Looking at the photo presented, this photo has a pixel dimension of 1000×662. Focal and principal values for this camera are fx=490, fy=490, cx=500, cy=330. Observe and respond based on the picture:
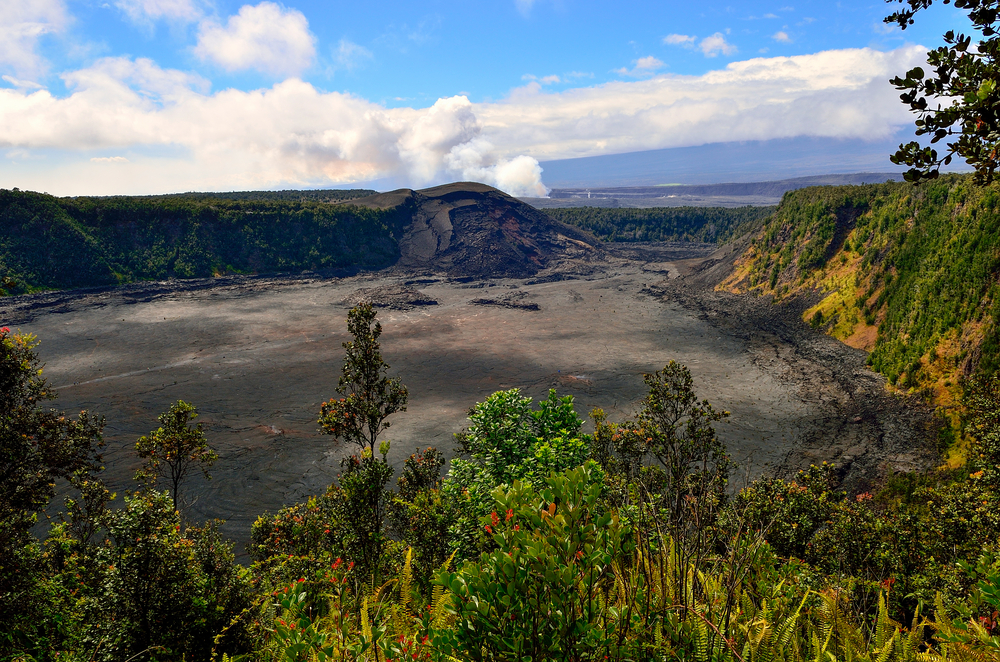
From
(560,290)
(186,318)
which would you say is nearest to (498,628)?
(186,318)

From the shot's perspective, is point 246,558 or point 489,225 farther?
point 489,225

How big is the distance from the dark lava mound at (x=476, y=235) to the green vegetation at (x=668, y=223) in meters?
18.6

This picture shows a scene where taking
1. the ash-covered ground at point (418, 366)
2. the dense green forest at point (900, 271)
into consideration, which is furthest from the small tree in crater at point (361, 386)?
the dense green forest at point (900, 271)

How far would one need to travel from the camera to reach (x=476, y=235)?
103m

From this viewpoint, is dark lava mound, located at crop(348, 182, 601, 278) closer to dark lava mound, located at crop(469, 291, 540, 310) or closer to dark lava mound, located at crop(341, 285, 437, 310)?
dark lava mound, located at crop(469, 291, 540, 310)

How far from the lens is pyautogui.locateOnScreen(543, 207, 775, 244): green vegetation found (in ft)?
414

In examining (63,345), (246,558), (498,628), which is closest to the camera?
(498,628)

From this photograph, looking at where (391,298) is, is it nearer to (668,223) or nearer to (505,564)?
(505,564)

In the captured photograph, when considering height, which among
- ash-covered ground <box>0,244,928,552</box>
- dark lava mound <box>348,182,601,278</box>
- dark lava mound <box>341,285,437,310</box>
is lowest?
ash-covered ground <box>0,244,928,552</box>

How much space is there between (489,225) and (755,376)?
75245mm

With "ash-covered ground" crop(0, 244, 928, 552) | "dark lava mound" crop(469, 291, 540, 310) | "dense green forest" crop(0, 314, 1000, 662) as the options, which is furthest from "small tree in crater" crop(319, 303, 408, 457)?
"dark lava mound" crop(469, 291, 540, 310)

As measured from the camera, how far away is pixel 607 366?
43344 millimetres

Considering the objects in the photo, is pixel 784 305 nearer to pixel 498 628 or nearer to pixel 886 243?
pixel 886 243

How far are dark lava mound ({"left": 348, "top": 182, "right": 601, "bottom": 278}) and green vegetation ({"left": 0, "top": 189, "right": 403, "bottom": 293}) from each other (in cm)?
565
